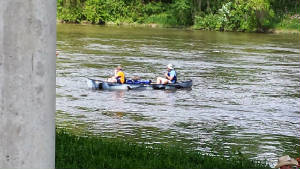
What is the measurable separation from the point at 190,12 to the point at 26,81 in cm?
5891

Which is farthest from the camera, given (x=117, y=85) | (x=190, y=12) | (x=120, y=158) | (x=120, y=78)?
(x=190, y=12)

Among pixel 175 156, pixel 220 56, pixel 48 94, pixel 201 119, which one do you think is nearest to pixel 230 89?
pixel 201 119

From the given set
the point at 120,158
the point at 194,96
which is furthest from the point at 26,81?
the point at 194,96

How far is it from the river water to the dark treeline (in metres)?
10.6

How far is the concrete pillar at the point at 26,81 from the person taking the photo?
273 cm

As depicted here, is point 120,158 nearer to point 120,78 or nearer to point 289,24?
point 120,78

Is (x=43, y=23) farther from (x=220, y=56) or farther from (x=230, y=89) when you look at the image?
(x=220, y=56)

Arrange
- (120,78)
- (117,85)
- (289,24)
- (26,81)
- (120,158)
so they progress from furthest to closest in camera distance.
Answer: (289,24)
(120,78)
(117,85)
(120,158)
(26,81)

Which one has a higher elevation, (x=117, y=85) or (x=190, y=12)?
(x=190, y=12)

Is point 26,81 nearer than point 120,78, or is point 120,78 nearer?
point 26,81

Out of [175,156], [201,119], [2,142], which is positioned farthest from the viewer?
[201,119]

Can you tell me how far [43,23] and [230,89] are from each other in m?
23.0

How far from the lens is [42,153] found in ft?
9.35

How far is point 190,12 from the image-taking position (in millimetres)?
61125
